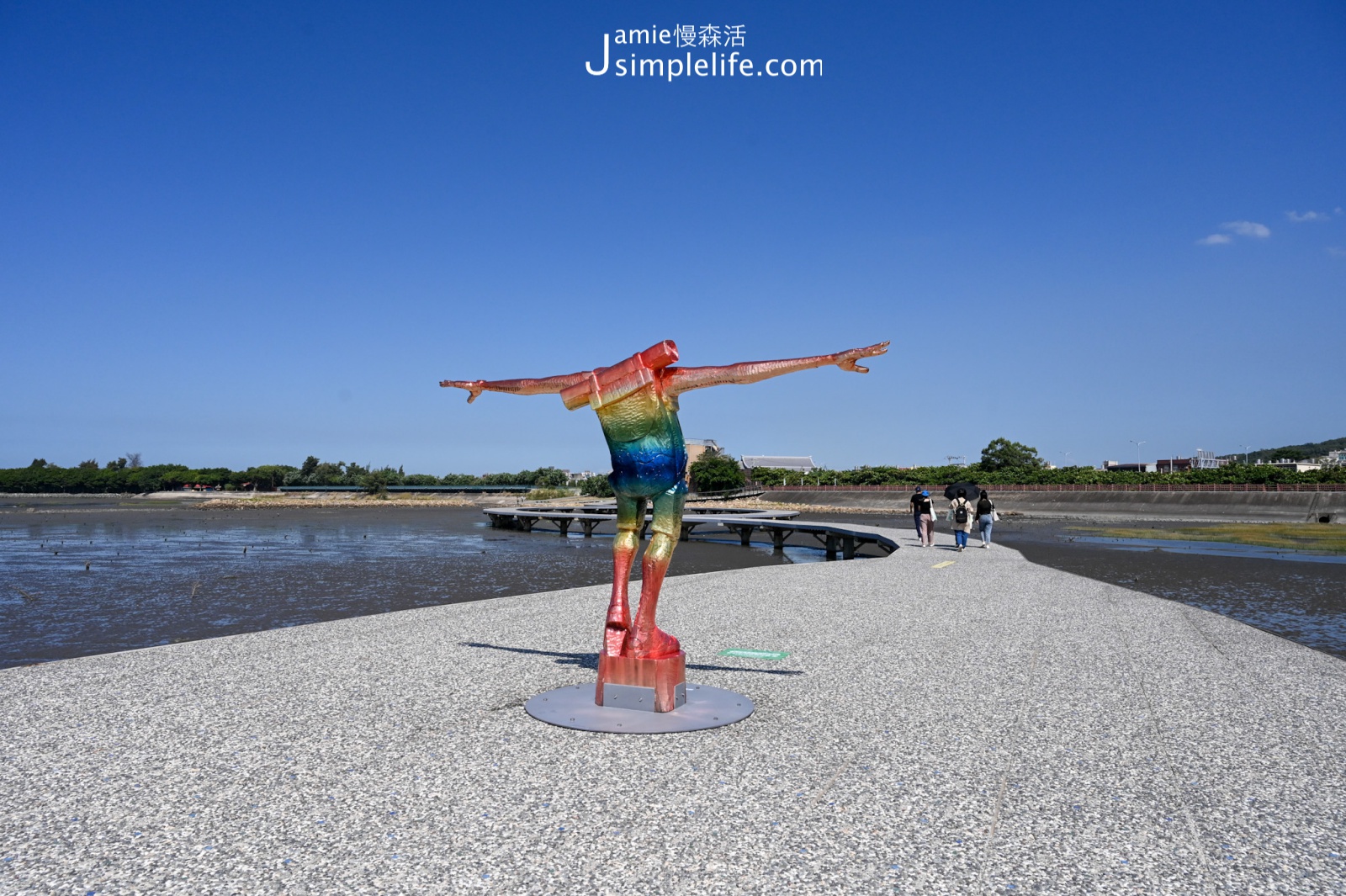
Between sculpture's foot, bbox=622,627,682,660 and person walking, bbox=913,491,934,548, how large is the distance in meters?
19.4

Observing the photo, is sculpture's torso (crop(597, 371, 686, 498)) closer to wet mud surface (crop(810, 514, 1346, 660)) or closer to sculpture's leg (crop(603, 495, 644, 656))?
sculpture's leg (crop(603, 495, 644, 656))

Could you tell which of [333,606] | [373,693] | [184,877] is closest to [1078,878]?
[184,877]

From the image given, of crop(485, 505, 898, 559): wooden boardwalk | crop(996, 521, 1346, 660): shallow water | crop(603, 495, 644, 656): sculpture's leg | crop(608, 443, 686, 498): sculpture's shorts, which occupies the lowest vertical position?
crop(996, 521, 1346, 660): shallow water

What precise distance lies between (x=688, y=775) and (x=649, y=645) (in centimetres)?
168

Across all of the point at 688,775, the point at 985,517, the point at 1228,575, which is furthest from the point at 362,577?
the point at 1228,575

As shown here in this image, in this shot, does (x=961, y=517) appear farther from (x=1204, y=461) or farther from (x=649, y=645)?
(x=1204, y=461)

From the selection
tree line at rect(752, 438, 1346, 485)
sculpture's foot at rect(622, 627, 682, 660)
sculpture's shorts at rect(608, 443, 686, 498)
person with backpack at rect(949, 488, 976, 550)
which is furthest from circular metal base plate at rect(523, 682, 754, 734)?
tree line at rect(752, 438, 1346, 485)

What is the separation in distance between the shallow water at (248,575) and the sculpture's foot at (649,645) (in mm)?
9578

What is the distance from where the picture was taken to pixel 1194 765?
556cm

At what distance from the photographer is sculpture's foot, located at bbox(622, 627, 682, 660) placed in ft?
22.6

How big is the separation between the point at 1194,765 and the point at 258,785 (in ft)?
19.3

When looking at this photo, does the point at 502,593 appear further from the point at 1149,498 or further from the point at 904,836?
the point at 1149,498

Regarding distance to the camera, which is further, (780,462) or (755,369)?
(780,462)

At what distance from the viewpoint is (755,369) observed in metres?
6.71
